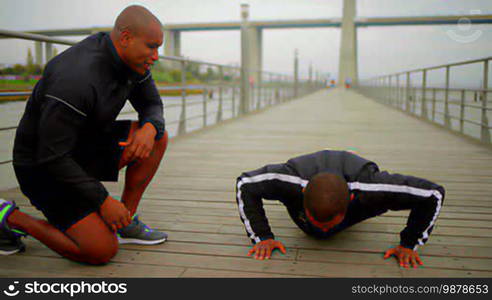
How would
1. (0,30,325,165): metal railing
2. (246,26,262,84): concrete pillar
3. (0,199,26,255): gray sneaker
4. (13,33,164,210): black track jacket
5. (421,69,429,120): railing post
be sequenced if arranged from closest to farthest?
(13,33,164,210): black track jacket < (0,199,26,255): gray sneaker < (0,30,325,165): metal railing < (421,69,429,120): railing post < (246,26,262,84): concrete pillar

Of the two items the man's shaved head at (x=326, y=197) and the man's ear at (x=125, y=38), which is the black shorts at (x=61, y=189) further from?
the man's shaved head at (x=326, y=197)

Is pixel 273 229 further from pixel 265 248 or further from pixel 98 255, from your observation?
pixel 98 255

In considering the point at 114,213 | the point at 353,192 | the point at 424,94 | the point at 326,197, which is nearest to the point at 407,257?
the point at 353,192

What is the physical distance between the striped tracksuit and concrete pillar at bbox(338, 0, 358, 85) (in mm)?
43576

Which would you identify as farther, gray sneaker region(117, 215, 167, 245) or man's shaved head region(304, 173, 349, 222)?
gray sneaker region(117, 215, 167, 245)

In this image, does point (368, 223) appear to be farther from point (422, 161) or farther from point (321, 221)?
point (422, 161)

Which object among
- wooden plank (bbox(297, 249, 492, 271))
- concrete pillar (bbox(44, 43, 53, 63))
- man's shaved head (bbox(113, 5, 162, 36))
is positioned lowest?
wooden plank (bbox(297, 249, 492, 271))

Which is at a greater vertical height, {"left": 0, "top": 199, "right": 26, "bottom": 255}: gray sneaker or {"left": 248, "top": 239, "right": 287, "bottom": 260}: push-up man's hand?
{"left": 0, "top": 199, "right": 26, "bottom": 255}: gray sneaker

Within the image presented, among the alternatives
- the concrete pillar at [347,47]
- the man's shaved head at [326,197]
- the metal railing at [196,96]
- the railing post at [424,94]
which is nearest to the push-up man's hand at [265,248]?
the man's shaved head at [326,197]

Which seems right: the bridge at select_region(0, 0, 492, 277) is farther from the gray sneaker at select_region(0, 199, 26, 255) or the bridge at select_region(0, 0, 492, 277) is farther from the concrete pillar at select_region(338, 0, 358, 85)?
the concrete pillar at select_region(338, 0, 358, 85)

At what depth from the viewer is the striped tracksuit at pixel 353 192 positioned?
1.51m

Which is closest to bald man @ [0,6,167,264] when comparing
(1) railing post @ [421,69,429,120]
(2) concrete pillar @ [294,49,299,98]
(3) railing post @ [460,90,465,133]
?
(3) railing post @ [460,90,465,133]

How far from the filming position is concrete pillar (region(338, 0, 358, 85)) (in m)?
44.6

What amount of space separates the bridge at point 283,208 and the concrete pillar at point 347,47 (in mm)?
39744
